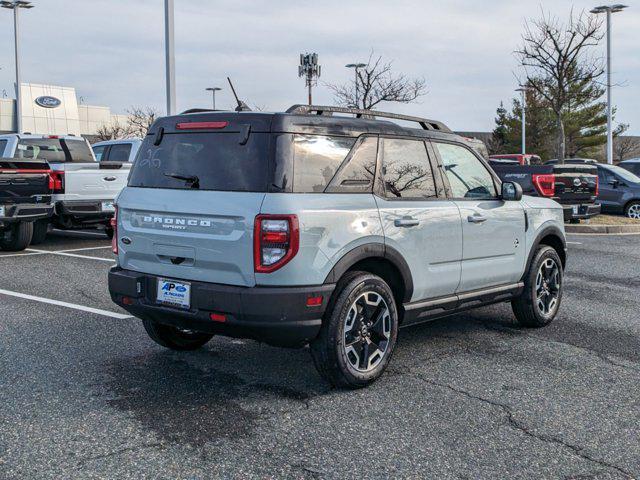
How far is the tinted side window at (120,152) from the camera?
50.4 ft

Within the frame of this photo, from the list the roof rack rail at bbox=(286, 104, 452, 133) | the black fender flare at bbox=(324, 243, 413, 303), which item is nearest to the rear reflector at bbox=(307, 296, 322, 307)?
the black fender flare at bbox=(324, 243, 413, 303)

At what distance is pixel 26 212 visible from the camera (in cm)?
1194

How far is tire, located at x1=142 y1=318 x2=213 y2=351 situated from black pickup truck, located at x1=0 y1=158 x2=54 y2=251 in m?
6.91

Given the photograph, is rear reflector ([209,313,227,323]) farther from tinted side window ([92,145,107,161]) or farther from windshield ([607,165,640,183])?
windshield ([607,165,640,183])

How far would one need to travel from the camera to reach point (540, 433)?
4.17 metres

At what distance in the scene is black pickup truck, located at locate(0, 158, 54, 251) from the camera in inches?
461

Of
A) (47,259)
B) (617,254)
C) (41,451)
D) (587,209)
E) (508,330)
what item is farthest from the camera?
(587,209)

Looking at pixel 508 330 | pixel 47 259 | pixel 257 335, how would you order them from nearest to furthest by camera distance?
pixel 257 335
pixel 508 330
pixel 47 259

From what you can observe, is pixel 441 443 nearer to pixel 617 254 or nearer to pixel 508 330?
pixel 508 330

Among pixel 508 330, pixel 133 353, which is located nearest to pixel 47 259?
pixel 133 353

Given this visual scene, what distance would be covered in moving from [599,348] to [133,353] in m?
3.73

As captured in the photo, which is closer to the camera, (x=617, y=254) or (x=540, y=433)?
(x=540, y=433)

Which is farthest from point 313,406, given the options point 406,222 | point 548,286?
point 548,286

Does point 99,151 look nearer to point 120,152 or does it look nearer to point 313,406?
point 120,152
